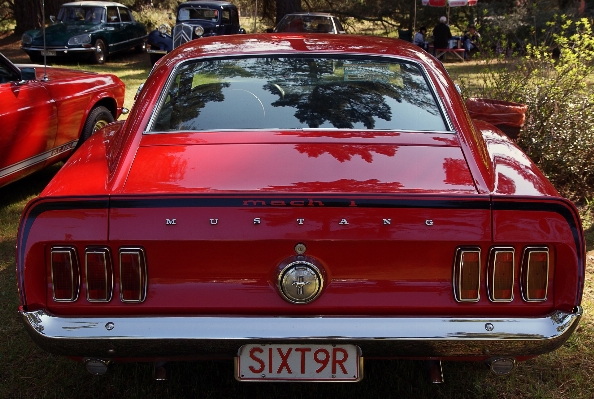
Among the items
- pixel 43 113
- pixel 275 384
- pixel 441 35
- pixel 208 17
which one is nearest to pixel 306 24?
pixel 208 17

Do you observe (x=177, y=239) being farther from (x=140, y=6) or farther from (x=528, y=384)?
(x=140, y=6)

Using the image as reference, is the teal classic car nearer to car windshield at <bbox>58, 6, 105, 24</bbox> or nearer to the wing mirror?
car windshield at <bbox>58, 6, 105, 24</bbox>

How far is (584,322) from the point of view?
360cm

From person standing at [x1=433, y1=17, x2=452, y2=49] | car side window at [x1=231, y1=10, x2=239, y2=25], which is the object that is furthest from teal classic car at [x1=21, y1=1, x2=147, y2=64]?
person standing at [x1=433, y1=17, x2=452, y2=49]

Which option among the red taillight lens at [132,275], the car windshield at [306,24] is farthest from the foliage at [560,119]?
the car windshield at [306,24]

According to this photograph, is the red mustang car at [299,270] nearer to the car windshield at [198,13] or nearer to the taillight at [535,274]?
the taillight at [535,274]

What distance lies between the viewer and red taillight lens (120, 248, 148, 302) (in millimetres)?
2217

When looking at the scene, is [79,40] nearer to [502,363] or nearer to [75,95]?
[75,95]

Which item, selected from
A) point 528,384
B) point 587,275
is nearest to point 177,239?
point 528,384

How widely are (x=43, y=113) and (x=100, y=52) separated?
38.5 feet

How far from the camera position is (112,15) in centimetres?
1708

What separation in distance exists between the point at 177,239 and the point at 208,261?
0.13 metres

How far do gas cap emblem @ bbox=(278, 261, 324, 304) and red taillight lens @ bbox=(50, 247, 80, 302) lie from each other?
710 millimetres

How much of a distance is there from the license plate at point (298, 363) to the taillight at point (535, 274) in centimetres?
63
